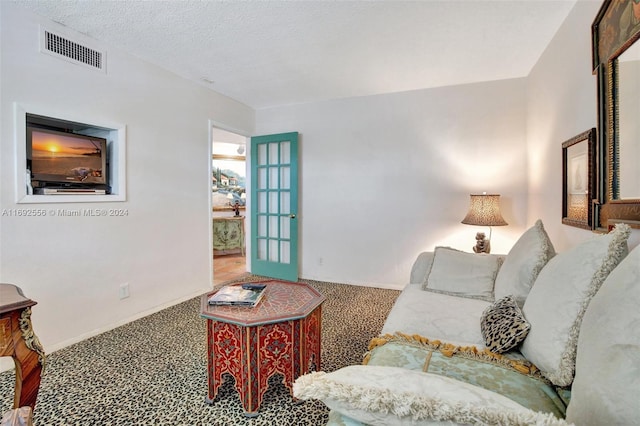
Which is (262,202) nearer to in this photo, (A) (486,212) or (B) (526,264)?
(A) (486,212)

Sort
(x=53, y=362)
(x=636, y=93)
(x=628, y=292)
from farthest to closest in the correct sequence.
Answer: (x=53, y=362) < (x=636, y=93) < (x=628, y=292)

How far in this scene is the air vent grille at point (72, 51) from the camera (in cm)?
217

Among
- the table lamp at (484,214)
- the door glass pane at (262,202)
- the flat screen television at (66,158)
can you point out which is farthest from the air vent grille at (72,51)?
the table lamp at (484,214)

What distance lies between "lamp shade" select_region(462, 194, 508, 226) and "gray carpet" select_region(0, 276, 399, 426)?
→ 1377 millimetres

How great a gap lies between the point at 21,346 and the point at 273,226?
315 cm

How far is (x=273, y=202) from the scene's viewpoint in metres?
4.36

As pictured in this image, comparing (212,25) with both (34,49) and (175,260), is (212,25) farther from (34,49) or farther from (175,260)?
(175,260)

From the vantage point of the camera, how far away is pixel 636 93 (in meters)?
1.26

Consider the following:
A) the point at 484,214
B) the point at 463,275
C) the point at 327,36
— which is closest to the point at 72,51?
the point at 327,36

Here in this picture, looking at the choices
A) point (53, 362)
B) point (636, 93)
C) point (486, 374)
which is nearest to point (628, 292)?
point (486, 374)

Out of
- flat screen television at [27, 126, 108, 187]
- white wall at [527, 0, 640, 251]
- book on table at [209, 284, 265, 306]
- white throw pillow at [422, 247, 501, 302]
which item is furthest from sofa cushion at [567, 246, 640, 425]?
flat screen television at [27, 126, 108, 187]

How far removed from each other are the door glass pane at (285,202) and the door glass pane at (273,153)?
50 cm

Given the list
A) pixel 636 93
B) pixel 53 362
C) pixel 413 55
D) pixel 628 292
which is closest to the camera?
pixel 628 292

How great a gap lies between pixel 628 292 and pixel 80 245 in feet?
10.3
